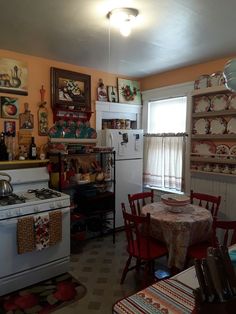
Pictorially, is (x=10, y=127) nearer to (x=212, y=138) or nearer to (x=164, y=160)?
(x=164, y=160)

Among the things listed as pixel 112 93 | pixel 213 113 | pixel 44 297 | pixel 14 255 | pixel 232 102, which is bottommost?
pixel 44 297

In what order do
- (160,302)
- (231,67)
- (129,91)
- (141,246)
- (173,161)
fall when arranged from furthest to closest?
(129,91) < (173,161) < (141,246) < (231,67) < (160,302)

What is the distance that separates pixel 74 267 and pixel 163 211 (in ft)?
4.05

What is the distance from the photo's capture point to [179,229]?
2312 mm

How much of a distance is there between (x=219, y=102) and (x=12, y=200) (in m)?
2.75

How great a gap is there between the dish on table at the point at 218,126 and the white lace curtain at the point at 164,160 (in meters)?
0.44

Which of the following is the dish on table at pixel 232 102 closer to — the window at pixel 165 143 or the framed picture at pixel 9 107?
the window at pixel 165 143

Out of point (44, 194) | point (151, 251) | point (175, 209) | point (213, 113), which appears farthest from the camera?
point (213, 113)

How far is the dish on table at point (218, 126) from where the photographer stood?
3.21 metres

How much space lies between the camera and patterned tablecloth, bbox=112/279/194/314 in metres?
1.02

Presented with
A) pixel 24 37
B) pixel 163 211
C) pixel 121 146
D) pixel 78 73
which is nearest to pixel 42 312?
pixel 163 211

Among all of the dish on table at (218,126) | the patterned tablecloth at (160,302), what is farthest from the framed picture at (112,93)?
the patterned tablecloth at (160,302)

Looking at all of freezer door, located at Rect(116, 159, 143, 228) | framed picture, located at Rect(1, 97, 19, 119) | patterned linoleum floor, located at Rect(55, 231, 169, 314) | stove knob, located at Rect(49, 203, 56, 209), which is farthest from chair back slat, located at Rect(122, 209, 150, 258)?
framed picture, located at Rect(1, 97, 19, 119)

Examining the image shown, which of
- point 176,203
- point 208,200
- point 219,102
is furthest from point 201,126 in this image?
point 176,203
